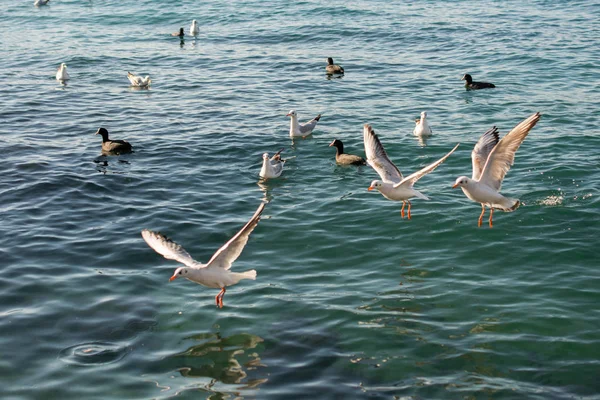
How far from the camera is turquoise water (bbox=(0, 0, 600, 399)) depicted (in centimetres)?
1168

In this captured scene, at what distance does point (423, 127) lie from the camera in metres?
21.8

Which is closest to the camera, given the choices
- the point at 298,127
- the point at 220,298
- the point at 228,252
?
the point at 228,252

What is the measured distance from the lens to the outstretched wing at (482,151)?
14922 millimetres

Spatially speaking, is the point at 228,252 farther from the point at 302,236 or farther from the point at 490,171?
the point at 490,171

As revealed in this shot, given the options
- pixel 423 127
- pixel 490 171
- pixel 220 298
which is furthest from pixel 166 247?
pixel 423 127

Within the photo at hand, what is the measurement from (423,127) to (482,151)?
686 centimetres

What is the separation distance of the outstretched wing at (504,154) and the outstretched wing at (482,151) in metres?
0.29

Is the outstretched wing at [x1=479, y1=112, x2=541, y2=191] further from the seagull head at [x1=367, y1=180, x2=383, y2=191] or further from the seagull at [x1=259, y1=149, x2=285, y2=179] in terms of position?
the seagull at [x1=259, y1=149, x2=285, y2=179]

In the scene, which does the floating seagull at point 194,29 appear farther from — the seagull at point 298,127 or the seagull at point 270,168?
the seagull at point 270,168

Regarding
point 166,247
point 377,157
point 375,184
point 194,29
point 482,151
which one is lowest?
point 166,247

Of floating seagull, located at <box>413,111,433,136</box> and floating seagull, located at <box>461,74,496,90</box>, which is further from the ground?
floating seagull, located at <box>461,74,496,90</box>

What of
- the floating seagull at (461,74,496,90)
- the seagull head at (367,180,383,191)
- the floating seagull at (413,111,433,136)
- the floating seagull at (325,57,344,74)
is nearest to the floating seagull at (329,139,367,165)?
the floating seagull at (413,111,433,136)

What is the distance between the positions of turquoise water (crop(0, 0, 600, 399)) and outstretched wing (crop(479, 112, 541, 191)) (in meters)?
1.49

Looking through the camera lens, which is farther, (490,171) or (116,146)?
(116,146)
